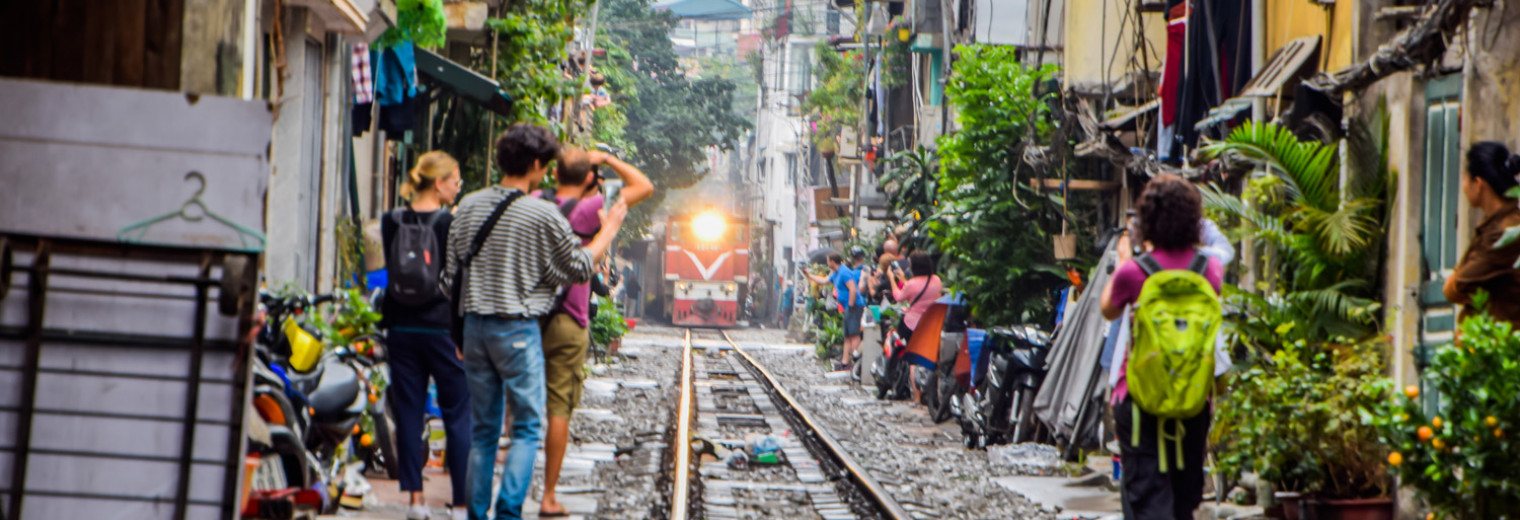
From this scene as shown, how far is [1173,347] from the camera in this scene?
5352 mm

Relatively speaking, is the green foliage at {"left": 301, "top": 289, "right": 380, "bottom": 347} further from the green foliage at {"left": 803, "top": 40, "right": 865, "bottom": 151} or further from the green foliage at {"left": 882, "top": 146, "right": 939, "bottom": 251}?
the green foliage at {"left": 803, "top": 40, "right": 865, "bottom": 151}

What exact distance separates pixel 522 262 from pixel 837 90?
90.8 ft

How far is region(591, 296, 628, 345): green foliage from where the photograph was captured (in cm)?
1883

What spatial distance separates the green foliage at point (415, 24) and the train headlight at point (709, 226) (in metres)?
29.0

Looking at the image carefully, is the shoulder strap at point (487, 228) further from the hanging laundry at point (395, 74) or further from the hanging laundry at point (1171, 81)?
the hanging laundry at point (1171, 81)

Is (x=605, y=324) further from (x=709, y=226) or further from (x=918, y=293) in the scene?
(x=709, y=226)

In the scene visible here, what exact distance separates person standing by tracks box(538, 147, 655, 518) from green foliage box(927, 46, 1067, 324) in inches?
262

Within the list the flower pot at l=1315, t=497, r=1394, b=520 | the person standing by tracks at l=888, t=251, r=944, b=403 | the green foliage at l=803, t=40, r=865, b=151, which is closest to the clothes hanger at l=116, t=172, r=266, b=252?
the flower pot at l=1315, t=497, r=1394, b=520

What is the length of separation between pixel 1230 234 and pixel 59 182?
5.55 metres

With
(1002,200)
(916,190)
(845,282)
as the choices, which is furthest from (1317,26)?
(845,282)

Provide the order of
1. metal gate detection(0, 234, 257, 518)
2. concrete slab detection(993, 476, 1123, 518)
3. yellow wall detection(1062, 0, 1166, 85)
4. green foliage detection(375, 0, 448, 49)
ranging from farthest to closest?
yellow wall detection(1062, 0, 1166, 85) → green foliage detection(375, 0, 448, 49) → concrete slab detection(993, 476, 1123, 518) → metal gate detection(0, 234, 257, 518)

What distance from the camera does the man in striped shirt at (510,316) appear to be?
5867 mm

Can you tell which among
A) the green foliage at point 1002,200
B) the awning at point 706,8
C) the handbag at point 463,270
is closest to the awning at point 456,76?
the green foliage at point 1002,200

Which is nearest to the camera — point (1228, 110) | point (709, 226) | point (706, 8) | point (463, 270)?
point (463, 270)
